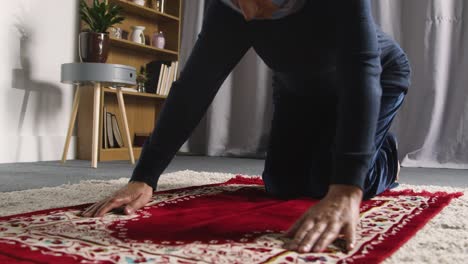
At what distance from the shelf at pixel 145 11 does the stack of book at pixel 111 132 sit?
0.63 m

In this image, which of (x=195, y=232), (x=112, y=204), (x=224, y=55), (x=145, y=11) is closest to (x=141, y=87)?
(x=145, y=11)

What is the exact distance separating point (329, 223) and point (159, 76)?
2692mm

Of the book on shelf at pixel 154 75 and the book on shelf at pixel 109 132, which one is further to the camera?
the book on shelf at pixel 154 75

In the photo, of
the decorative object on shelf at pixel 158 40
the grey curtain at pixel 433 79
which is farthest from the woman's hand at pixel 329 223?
the decorative object on shelf at pixel 158 40

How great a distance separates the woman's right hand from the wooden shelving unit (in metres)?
1.79

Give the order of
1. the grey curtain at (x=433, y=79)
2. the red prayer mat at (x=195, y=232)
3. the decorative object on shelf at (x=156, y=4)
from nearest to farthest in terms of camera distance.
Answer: the red prayer mat at (x=195, y=232) → the grey curtain at (x=433, y=79) → the decorative object on shelf at (x=156, y=4)

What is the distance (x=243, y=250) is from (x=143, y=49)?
2.80 meters

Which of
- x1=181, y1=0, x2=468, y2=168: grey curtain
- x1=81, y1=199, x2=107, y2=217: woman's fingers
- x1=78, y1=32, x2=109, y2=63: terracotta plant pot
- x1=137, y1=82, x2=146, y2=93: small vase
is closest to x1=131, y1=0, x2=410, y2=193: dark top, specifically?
x1=81, y1=199, x2=107, y2=217: woman's fingers

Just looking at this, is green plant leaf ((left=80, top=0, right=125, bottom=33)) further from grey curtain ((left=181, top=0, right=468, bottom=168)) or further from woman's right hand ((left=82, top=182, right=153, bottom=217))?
woman's right hand ((left=82, top=182, right=153, bottom=217))

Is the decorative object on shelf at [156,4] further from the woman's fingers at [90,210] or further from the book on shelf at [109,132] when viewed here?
the woman's fingers at [90,210]

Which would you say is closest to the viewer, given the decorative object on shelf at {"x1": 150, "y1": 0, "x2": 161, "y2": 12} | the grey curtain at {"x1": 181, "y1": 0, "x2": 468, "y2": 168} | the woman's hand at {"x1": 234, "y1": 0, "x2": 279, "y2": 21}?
the woman's hand at {"x1": 234, "y1": 0, "x2": 279, "y2": 21}

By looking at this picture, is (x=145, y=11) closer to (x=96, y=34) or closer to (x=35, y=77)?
(x=96, y=34)

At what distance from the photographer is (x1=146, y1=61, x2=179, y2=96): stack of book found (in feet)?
11.2

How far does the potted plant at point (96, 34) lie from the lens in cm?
266
